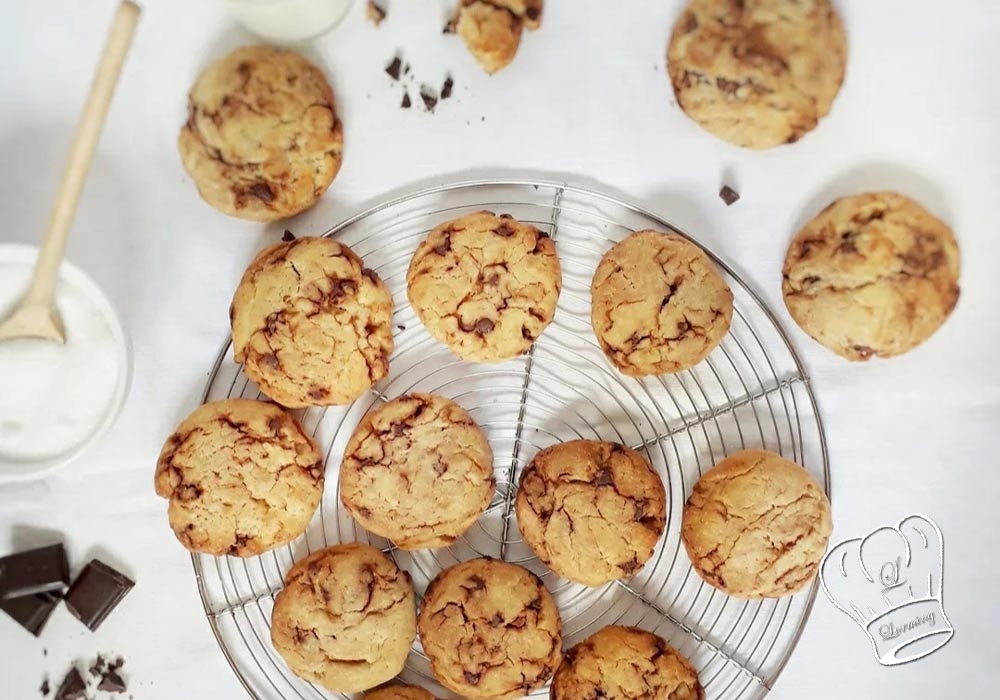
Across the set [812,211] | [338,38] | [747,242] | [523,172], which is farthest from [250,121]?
[812,211]

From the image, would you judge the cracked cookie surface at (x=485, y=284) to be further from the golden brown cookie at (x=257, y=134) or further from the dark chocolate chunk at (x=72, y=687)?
the dark chocolate chunk at (x=72, y=687)

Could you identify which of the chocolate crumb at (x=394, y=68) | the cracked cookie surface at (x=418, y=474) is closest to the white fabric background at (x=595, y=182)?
the chocolate crumb at (x=394, y=68)

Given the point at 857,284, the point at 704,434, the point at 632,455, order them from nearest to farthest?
the point at 857,284 → the point at 632,455 → the point at 704,434

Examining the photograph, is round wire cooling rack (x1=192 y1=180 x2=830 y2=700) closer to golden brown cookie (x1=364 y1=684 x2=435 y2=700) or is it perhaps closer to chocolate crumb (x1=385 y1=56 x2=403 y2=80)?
golden brown cookie (x1=364 y1=684 x2=435 y2=700)

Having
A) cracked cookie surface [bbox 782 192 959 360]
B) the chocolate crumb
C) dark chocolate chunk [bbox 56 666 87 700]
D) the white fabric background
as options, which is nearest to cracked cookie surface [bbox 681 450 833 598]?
the white fabric background

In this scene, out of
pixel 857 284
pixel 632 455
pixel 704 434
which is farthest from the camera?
pixel 704 434

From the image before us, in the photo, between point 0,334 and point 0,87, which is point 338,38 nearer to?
point 0,87

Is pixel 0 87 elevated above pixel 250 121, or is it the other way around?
pixel 250 121
